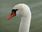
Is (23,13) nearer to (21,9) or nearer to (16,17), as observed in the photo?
(21,9)

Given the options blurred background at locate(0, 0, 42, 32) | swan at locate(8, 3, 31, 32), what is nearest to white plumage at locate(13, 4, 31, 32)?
swan at locate(8, 3, 31, 32)

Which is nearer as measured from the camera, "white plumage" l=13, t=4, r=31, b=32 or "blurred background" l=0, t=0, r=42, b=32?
"white plumage" l=13, t=4, r=31, b=32

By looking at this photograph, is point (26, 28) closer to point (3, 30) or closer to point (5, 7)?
point (3, 30)

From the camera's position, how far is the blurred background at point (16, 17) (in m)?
1.63

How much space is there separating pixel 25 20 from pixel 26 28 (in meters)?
0.07

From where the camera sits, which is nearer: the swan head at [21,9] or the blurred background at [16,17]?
the swan head at [21,9]

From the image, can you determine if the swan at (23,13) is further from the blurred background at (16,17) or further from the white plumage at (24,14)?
the blurred background at (16,17)

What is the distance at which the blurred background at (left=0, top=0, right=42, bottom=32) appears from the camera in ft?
5.36

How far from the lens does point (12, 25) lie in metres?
1.66

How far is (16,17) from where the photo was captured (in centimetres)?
165

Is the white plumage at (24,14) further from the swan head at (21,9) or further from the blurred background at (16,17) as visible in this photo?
the blurred background at (16,17)

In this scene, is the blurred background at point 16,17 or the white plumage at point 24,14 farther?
the blurred background at point 16,17

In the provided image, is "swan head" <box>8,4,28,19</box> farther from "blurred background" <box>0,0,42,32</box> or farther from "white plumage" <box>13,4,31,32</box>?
"blurred background" <box>0,0,42,32</box>

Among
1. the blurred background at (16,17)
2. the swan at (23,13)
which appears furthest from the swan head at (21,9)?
the blurred background at (16,17)
